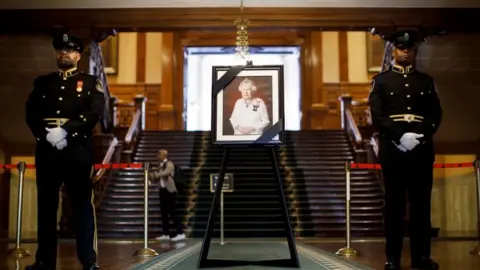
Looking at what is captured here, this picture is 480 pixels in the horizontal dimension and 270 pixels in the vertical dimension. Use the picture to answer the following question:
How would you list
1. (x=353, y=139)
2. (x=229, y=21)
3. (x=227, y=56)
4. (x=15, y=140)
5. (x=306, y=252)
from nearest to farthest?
1. (x=306, y=252)
2. (x=229, y=21)
3. (x=15, y=140)
4. (x=353, y=139)
5. (x=227, y=56)

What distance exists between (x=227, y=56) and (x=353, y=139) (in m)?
6.28

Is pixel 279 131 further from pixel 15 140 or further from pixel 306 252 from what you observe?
pixel 15 140

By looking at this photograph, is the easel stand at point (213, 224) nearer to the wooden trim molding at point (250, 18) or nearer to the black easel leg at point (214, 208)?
the black easel leg at point (214, 208)

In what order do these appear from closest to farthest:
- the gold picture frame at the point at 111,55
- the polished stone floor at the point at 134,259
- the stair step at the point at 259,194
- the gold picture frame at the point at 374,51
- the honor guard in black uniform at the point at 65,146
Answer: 1. the honor guard in black uniform at the point at 65,146
2. the polished stone floor at the point at 134,259
3. the stair step at the point at 259,194
4. the gold picture frame at the point at 374,51
5. the gold picture frame at the point at 111,55

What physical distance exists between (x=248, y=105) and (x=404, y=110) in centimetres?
111

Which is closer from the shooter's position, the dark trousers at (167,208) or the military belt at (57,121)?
the military belt at (57,121)

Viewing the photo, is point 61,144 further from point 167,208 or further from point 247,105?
point 167,208

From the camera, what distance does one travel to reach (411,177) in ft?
14.0

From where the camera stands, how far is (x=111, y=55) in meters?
17.5

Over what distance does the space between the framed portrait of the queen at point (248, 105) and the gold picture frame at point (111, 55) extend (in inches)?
541

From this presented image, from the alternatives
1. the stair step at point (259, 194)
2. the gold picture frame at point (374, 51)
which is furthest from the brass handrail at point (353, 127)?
the gold picture frame at point (374, 51)

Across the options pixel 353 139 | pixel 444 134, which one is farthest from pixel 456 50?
pixel 353 139

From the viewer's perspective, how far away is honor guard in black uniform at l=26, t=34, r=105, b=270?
4.02m

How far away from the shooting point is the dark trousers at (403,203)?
423 cm
